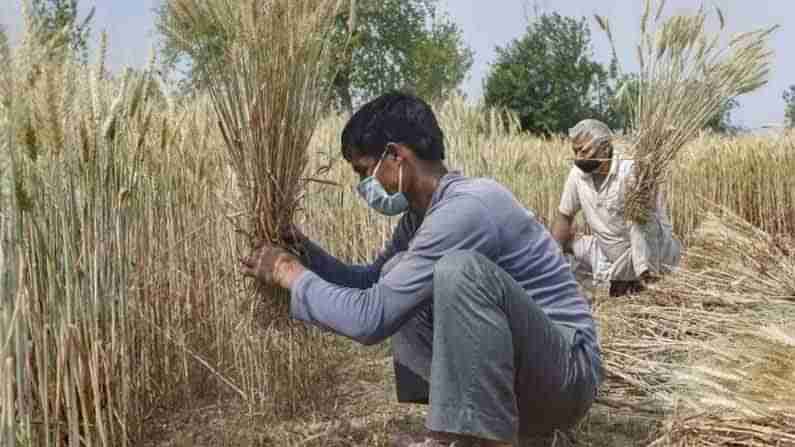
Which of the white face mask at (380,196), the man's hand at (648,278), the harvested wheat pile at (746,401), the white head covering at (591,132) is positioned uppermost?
the white head covering at (591,132)

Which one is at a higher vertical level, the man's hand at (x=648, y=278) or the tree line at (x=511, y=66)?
the tree line at (x=511, y=66)

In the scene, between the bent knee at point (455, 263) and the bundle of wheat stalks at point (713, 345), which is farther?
the bundle of wheat stalks at point (713, 345)

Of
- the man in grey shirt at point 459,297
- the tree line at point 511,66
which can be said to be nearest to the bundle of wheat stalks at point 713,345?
the man in grey shirt at point 459,297

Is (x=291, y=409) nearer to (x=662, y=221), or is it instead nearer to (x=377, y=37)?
(x=662, y=221)

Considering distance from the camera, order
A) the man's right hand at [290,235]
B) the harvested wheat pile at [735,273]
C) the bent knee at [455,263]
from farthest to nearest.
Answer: the harvested wheat pile at [735,273] < the man's right hand at [290,235] < the bent knee at [455,263]

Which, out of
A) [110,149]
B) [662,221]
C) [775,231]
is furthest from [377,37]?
[110,149]

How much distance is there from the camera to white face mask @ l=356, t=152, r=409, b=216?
1.91 m

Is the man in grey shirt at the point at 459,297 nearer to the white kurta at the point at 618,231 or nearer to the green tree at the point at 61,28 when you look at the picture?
the green tree at the point at 61,28

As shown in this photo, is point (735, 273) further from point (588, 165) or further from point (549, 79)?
point (549, 79)

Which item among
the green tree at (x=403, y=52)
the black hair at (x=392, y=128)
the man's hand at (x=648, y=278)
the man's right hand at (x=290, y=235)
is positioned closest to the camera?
the black hair at (x=392, y=128)

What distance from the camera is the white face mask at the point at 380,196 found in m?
1.91

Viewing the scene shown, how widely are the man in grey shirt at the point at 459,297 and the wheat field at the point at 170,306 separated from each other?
26 cm

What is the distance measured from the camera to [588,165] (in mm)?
3928

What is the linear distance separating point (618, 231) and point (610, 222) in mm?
54
